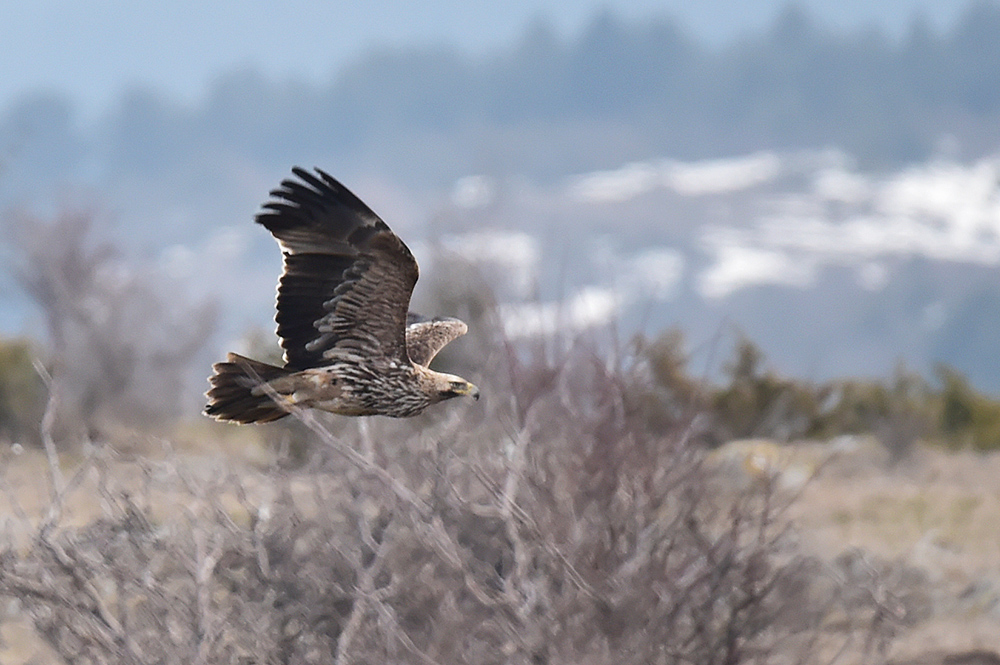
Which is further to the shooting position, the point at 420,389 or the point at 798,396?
the point at 798,396

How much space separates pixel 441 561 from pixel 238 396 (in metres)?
2.14

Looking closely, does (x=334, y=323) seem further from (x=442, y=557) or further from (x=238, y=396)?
(x=442, y=557)

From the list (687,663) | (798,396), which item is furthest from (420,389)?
(798,396)

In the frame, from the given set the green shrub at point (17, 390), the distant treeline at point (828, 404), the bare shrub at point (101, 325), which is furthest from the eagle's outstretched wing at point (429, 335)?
the bare shrub at point (101, 325)

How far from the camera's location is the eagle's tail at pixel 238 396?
578 centimetres

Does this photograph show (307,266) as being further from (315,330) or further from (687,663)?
(687,663)

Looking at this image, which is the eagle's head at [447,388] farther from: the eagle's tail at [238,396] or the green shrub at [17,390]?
the green shrub at [17,390]

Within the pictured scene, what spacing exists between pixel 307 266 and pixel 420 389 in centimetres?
69

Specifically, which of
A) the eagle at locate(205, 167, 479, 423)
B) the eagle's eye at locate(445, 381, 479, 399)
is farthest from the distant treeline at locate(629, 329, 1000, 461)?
the eagle at locate(205, 167, 479, 423)

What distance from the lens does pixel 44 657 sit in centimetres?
930

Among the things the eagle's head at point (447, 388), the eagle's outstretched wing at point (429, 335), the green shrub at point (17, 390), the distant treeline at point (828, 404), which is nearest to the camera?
the eagle's head at point (447, 388)

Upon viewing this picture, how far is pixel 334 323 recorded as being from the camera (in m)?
5.83

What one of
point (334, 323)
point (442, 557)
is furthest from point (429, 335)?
point (442, 557)

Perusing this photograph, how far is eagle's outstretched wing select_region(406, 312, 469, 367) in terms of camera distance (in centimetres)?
690
